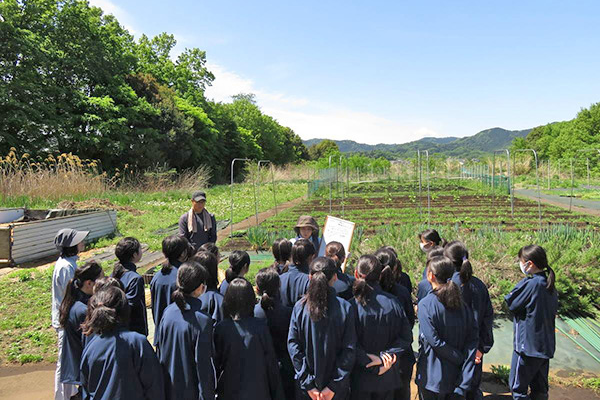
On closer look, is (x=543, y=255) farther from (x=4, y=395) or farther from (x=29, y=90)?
(x=29, y=90)

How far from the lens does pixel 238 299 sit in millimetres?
2453

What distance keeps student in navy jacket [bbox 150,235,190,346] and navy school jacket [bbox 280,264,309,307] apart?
3.00 feet

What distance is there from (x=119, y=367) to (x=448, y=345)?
205 centimetres

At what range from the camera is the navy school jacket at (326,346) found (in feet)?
7.95

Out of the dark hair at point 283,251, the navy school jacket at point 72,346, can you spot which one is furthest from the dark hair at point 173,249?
Answer: the dark hair at point 283,251

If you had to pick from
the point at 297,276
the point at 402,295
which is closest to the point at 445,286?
the point at 402,295

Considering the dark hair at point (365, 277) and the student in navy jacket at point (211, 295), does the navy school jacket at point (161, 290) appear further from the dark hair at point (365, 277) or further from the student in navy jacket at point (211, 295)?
the dark hair at point (365, 277)

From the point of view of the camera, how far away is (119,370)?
2201 mm

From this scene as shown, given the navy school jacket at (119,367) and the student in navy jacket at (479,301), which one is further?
the student in navy jacket at (479,301)

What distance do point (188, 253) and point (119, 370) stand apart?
1.57m

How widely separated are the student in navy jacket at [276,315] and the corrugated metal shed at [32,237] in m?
8.09

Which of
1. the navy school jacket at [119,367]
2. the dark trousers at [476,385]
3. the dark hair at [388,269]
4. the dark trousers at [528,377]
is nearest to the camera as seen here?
the navy school jacket at [119,367]

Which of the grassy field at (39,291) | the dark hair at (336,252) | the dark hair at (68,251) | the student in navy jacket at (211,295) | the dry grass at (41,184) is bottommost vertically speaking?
the grassy field at (39,291)

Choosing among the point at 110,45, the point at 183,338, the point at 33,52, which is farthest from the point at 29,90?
the point at 183,338
